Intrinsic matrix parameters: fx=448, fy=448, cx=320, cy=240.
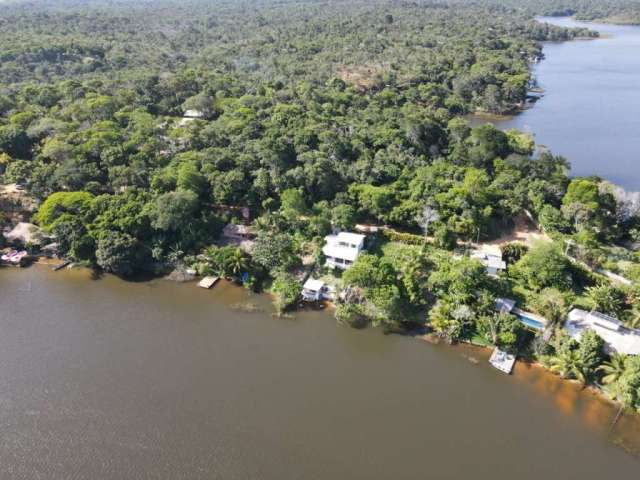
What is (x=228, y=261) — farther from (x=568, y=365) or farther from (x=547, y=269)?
(x=568, y=365)

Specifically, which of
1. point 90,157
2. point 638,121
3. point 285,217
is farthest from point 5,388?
point 638,121

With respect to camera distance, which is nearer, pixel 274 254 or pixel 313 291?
pixel 313 291

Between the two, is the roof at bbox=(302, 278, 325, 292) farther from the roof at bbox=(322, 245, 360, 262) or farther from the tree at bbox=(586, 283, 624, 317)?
the tree at bbox=(586, 283, 624, 317)

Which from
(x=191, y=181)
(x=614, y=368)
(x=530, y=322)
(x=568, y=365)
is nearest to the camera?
(x=614, y=368)

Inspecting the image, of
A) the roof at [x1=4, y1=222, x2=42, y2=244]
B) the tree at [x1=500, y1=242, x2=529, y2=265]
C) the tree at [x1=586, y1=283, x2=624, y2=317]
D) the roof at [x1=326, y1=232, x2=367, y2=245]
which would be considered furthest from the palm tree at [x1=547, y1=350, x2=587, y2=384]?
the roof at [x1=4, y1=222, x2=42, y2=244]

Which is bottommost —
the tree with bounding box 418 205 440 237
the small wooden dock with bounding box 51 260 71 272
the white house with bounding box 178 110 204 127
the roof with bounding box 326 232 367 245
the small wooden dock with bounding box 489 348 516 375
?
the small wooden dock with bounding box 489 348 516 375

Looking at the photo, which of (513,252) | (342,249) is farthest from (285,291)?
(513,252)

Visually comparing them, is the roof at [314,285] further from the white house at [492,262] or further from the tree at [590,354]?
the tree at [590,354]
